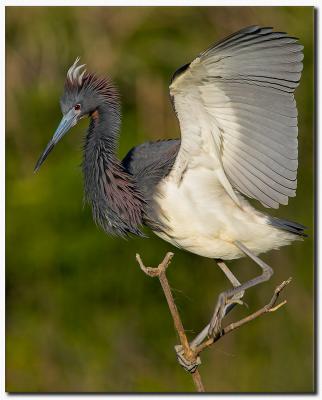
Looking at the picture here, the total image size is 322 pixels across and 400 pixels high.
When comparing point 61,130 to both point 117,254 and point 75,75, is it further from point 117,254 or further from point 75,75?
point 117,254

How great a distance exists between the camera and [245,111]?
12.3 feet

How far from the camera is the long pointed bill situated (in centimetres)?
412

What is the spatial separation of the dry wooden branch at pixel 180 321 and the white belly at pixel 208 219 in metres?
0.39

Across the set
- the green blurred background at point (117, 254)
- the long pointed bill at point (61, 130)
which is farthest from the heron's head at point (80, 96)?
the green blurred background at point (117, 254)

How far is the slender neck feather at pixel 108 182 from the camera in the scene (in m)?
4.09

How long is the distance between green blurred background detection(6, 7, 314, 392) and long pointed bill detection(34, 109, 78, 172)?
2.80 meters

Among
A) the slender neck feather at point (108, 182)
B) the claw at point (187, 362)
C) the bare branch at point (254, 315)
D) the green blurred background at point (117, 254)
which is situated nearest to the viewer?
the bare branch at point (254, 315)

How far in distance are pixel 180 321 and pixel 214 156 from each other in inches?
28.0

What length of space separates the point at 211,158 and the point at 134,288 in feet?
12.4

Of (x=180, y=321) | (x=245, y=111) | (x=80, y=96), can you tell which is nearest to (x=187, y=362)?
(x=180, y=321)

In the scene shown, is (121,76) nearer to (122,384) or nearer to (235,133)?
(122,384)

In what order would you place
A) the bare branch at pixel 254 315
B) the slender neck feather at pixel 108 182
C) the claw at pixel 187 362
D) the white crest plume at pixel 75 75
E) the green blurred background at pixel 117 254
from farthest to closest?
1. the green blurred background at pixel 117 254
2. the white crest plume at pixel 75 75
3. the slender neck feather at pixel 108 182
4. the claw at pixel 187 362
5. the bare branch at pixel 254 315

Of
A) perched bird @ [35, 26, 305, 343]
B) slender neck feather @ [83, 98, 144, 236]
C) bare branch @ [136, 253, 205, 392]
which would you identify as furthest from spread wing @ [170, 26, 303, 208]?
bare branch @ [136, 253, 205, 392]

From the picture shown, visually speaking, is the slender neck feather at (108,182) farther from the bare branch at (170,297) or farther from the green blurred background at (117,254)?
the green blurred background at (117,254)
